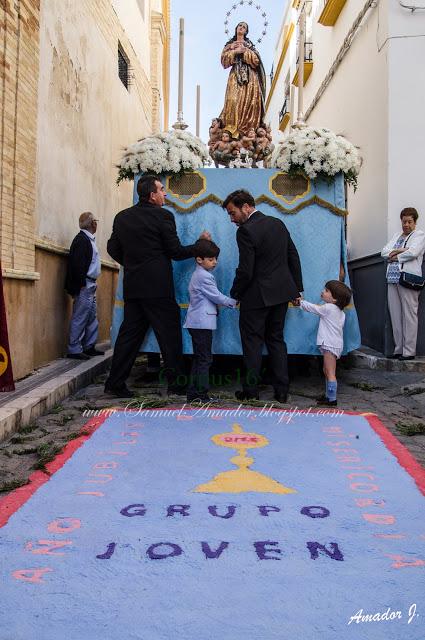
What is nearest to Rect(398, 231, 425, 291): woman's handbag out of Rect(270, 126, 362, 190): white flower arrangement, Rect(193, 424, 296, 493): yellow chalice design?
Rect(270, 126, 362, 190): white flower arrangement

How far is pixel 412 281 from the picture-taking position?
6.88 m

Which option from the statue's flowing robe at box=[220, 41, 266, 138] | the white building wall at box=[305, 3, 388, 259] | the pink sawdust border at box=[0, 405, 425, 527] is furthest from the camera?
the white building wall at box=[305, 3, 388, 259]

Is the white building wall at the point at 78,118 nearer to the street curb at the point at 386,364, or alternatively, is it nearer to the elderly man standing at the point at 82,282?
the elderly man standing at the point at 82,282

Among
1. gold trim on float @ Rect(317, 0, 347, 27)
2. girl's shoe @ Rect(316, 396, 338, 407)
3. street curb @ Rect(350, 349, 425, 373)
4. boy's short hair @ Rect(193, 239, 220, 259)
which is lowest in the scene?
girl's shoe @ Rect(316, 396, 338, 407)

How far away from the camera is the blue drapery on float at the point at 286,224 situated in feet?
19.6

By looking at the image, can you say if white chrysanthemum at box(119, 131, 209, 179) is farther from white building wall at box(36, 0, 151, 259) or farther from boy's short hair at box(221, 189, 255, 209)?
white building wall at box(36, 0, 151, 259)

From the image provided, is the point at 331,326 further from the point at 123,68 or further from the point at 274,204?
the point at 123,68

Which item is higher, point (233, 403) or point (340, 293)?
point (340, 293)

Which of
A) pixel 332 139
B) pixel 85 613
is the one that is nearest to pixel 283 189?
pixel 332 139

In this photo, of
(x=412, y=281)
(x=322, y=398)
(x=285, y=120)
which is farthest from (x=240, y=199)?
(x=285, y=120)

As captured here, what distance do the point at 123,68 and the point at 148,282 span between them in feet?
27.8

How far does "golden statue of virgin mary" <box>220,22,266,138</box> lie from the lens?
7633 mm

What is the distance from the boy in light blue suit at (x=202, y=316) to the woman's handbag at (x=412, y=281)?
8.03ft

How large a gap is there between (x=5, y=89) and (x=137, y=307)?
85.5 inches
